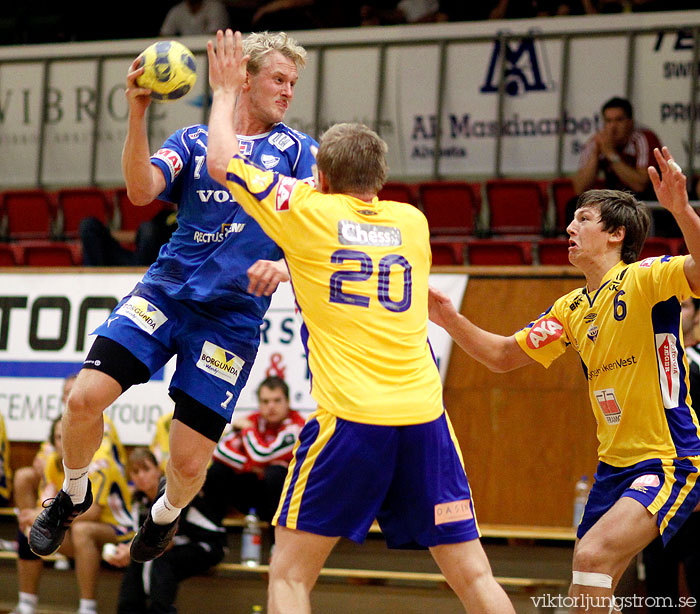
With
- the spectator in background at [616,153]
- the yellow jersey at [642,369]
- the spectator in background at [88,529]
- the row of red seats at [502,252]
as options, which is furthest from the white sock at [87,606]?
the spectator in background at [616,153]

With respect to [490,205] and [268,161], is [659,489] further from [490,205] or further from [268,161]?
[490,205]

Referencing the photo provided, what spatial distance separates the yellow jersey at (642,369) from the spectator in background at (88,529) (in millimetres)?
4424

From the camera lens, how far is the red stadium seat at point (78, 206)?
11.9 m

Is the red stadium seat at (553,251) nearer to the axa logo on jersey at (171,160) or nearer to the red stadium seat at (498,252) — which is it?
the red stadium seat at (498,252)

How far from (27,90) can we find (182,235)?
905cm

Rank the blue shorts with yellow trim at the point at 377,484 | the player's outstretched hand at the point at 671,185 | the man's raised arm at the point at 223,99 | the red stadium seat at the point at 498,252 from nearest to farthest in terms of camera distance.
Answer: the blue shorts with yellow trim at the point at 377,484 < the man's raised arm at the point at 223,99 < the player's outstretched hand at the point at 671,185 < the red stadium seat at the point at 498,252

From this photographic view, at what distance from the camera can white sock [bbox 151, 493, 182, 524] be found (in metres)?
4.88

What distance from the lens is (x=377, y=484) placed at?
11.4 feet

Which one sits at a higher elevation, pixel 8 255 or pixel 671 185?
pixel 8 255

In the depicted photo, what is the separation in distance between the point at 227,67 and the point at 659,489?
241 cm

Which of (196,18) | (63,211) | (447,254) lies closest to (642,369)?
(447,254)

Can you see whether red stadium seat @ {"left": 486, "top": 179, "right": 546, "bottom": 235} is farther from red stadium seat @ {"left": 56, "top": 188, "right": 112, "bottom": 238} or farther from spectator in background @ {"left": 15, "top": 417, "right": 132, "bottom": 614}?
spectator in background @ {"left": 15, "top": 417, "right": 132, "bottom": 614}

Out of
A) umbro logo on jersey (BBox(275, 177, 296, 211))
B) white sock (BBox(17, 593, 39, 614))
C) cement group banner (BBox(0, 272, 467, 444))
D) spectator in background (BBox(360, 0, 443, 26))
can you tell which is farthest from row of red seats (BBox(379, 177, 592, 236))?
umbro logo on jersey (BBox(275, 177, 296, 211))

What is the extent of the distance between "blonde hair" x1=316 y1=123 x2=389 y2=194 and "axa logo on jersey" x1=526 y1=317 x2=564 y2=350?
1.53m
